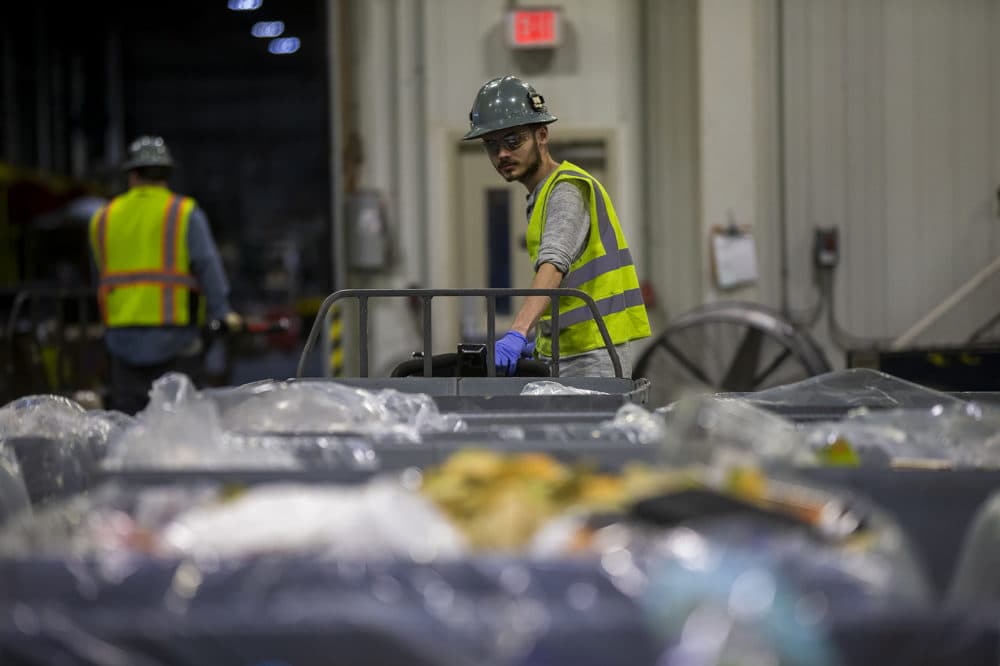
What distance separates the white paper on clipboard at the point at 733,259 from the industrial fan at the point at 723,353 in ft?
1.80

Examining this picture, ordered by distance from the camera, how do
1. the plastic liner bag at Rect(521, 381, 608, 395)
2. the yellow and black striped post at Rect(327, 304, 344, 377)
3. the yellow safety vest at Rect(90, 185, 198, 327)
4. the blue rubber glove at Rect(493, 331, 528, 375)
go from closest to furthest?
the plastic liner bag at Rect(521, 381, 608, 395) < the blue rubber glove at Rect(493, 331, 528, 375) < the yellow safety vest at Rect(90, 185, 198, 327) < the yellow and black striped post at Rect(327, 304, 344, 377)

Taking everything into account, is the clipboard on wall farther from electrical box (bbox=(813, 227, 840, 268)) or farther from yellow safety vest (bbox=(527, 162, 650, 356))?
yellow safety vest (bbox=(527, 162, 650, 356))

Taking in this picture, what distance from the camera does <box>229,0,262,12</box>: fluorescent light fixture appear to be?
1939 cm

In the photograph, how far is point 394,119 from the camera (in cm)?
880

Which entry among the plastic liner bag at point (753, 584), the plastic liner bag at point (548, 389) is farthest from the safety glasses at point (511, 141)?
the plastic liner bag at point (753, 584)

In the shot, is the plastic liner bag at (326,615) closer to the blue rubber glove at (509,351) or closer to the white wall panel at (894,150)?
the blue rubber glove at (509,351)

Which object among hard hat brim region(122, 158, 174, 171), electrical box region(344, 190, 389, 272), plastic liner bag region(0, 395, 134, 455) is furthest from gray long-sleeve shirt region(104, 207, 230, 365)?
plastic liner bag region(0, 395, 134, 455)

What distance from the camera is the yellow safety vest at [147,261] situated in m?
5.75

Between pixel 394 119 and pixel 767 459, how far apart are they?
7.33 m

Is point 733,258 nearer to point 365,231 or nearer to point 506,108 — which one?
point 365,231

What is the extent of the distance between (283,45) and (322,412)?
928 inches

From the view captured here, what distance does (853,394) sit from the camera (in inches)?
108

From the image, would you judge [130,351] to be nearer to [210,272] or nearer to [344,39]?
[210,272]

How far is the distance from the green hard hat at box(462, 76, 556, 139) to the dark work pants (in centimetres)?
238
